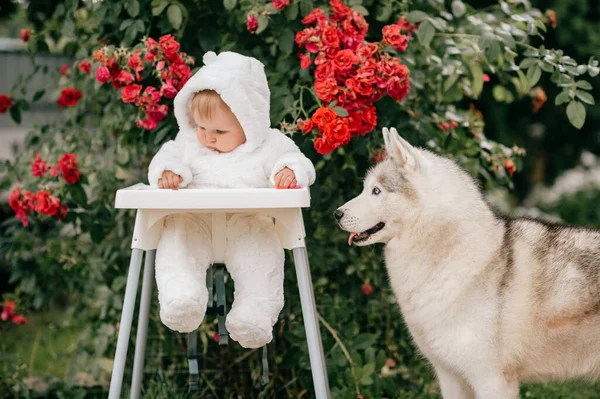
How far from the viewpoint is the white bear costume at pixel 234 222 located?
250 centimetres

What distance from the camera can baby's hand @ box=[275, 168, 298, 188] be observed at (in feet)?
8.30

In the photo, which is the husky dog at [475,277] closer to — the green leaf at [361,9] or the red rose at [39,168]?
the green leaf at [361,9]

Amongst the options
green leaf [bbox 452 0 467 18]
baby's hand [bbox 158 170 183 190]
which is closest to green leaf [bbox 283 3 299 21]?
green leaf [bbox 452 0 467 18]

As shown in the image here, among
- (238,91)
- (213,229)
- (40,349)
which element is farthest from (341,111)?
(40,349)

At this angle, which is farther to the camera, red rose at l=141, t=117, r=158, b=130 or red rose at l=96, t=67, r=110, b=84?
red rose at l=141, t=117, r=158, b=130

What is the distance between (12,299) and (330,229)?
1.70m

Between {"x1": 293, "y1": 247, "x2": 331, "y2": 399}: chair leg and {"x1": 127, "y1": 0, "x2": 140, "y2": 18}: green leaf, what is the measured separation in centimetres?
122

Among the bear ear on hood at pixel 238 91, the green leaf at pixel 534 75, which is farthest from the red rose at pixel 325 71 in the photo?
the green leaf at pixel 534 75

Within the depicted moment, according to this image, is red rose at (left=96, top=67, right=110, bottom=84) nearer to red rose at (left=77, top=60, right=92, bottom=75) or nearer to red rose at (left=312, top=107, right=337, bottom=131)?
red rose at (left=77, top=60, right=92, bottom=75)

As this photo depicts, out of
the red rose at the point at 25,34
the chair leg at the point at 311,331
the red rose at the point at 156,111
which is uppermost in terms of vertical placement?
the red rose at the point at 25,34

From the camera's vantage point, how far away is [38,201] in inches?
124

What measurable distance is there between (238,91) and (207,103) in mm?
125

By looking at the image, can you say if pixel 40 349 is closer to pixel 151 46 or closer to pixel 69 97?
pixel 69 97

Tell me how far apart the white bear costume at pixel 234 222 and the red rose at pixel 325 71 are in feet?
0.81
